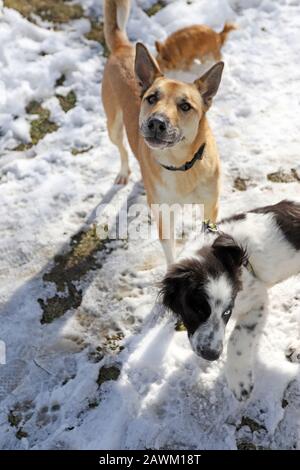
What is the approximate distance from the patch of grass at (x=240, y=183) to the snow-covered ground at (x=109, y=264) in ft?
0.12

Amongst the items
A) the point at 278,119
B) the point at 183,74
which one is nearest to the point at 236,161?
the point at 278,119

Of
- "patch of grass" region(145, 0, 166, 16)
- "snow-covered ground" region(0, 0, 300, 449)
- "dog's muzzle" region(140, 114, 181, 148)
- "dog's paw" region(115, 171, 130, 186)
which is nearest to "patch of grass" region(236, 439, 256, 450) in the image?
"snow-covered ground" region(0, 0, 300, 449)

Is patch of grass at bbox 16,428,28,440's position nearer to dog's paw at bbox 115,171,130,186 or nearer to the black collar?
the black collar

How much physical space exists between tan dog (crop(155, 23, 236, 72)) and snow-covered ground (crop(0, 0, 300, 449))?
0.40 meters

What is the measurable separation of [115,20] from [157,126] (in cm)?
221

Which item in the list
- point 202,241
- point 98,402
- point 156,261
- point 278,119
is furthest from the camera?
point 278,119

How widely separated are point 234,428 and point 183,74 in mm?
4513

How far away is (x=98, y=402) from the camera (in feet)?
12.3

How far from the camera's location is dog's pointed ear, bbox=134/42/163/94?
3.88 m

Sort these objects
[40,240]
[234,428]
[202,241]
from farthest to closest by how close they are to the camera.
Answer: [40,240]
[234,428]
[202,241]

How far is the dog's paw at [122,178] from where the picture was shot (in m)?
5.36

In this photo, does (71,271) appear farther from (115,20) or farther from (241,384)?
(115,20)

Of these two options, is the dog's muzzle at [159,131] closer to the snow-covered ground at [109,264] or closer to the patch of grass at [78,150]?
the snow-covered ground at [109,264]
